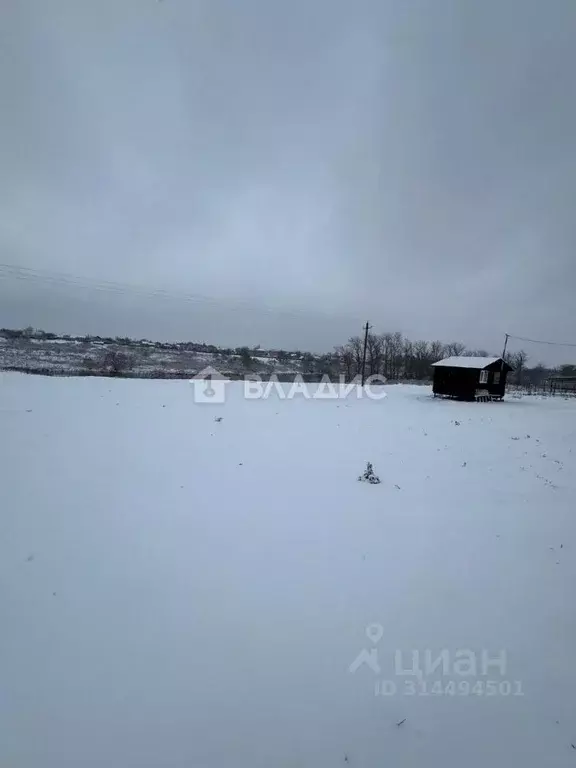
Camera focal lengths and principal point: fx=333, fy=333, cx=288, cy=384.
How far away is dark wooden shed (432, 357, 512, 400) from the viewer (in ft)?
85.0

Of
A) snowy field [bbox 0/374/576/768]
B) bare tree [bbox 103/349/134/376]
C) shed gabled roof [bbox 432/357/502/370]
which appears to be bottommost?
snowy field [bbox 0/374/576/768]

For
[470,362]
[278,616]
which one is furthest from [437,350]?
[278,616]

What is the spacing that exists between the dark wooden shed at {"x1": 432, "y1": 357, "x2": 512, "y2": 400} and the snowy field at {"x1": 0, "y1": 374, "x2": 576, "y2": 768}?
19945 mm

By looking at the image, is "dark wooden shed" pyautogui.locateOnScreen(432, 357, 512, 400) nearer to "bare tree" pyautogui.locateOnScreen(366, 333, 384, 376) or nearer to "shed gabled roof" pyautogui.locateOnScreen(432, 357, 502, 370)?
"shed gabled roof" pyautogui.locateOnScreen(432, 357, 502, 370)

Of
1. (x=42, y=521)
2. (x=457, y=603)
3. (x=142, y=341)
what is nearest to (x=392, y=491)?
(x=457, y=603)

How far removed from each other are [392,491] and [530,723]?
4.30 meters

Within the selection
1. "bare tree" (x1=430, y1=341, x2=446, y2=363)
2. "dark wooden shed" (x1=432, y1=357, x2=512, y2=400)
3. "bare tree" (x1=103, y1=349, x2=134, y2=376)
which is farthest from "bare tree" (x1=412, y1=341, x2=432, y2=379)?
"bare tree" (x1=103, y1=349, x2=134, y2=376)

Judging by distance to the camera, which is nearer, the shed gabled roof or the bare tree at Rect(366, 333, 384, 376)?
the shed gabled roof

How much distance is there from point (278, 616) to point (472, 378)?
26.8m

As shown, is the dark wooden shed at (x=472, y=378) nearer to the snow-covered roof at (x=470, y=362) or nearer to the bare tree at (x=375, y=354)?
the snow-covered roof at (x=470, y=362)

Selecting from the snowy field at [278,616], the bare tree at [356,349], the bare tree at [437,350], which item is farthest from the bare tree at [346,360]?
the snowy field at [278,616]

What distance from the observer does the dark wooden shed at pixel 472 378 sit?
2591 centimetres

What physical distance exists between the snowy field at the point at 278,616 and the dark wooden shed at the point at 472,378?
65.4ft

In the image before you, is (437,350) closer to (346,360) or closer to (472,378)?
(346,360)
